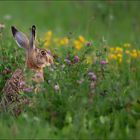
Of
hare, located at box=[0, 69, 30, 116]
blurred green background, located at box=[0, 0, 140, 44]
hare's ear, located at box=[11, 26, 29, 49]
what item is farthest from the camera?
blurred green background, located at box=[0, 0, 140, 44]

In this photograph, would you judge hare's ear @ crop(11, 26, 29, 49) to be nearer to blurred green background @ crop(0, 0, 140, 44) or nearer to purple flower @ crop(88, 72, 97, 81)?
purple flower @ crop(88, 72, 97, 81)

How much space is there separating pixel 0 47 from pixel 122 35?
198 inches

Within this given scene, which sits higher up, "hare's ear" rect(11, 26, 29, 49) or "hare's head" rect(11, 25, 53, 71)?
"hare's ear" rect(11, 26, 29, 49)

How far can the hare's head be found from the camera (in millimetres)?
8758

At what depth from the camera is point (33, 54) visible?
887cm

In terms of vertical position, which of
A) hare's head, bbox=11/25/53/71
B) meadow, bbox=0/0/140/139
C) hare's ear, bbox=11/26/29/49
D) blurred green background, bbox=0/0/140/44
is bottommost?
meadow, bbox=0/0/140/139

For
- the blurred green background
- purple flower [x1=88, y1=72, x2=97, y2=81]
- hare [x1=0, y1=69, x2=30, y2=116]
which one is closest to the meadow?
purple flower [x1=88, y1=72, x2=97, y2=81]

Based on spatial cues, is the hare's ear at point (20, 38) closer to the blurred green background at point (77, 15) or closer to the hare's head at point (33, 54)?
the hare's head at point (33, 54)

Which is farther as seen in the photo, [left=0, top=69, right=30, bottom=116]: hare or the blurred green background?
the blurred green background

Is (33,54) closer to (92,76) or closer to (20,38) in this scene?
(20,38)

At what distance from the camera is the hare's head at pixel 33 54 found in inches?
345

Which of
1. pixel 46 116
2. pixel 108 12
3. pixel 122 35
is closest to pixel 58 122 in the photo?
pixel 46 116

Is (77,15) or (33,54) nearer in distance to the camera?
(33,54)

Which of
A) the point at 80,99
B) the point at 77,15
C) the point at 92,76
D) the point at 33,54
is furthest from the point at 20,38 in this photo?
the point at 77,15
